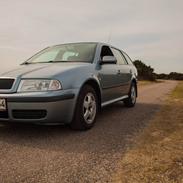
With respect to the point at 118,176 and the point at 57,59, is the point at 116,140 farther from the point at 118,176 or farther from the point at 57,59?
the point at 57,59

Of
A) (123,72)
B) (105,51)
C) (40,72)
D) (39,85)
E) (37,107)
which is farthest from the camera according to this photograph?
(123,72)

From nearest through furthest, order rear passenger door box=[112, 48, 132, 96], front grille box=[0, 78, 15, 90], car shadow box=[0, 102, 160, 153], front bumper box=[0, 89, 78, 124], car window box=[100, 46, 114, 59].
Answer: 1. car shadow box=[0, 102, 160, 153]
2. front bumper box=[0, 89, 78, 124]
3. front grille box=[0, 78, 15, 90]
4. car window box=[100, 46, 114, 59]
5. rear passenger door box=[112, 48, 132, 96]

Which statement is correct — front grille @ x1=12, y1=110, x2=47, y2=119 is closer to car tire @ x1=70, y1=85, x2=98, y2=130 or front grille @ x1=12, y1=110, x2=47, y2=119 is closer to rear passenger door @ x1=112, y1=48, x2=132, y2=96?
car tire @ x1=70, y1=85, x2=98, y2=130

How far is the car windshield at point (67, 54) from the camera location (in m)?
5.20

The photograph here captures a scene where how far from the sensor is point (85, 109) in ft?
15.0

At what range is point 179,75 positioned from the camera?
303 ft

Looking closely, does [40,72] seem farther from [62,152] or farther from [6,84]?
[62,152]

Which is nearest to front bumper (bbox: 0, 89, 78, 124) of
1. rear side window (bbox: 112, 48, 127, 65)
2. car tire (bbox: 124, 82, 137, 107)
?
rear side window (bbox: 112, 48, 127, 65)

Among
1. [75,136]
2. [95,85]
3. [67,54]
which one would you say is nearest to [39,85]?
[75,136]

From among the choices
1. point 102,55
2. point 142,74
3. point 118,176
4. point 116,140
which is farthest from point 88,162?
point 142,74

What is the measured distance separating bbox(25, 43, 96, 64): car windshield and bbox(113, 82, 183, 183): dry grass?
1.70 meters

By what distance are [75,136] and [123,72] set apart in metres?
2.79

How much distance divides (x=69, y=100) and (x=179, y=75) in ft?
305

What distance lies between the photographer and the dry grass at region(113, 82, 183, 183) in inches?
105
